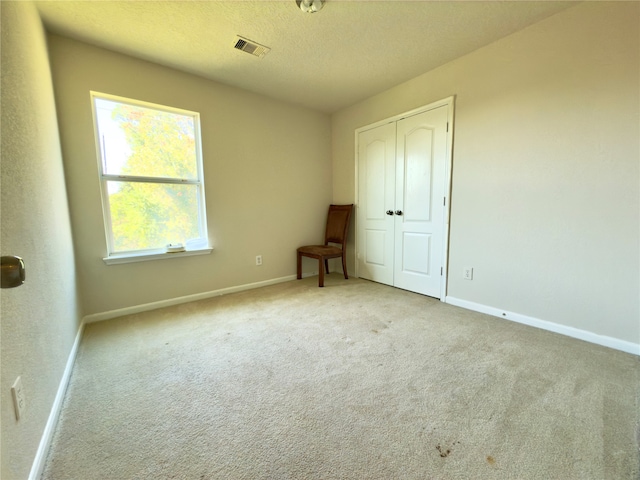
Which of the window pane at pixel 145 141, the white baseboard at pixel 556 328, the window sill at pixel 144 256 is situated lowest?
the white baseboard at pixel 556 328

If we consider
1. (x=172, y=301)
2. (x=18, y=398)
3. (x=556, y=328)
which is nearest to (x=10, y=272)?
(x=18, y=398)

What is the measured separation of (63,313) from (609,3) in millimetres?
4051

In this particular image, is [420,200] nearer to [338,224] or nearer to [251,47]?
[338,224]

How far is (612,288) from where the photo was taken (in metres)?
1.79

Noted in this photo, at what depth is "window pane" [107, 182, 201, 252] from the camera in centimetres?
243

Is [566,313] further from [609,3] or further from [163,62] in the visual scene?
[163,62]

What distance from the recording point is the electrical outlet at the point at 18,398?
0.86 m

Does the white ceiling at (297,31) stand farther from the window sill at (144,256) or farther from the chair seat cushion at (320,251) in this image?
the chair seat cushion at (320,251)

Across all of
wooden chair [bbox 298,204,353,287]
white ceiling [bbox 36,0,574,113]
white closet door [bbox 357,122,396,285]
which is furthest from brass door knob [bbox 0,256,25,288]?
white closet door [bbox 357,122,396,285]

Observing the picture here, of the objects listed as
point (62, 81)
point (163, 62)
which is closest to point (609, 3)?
point (163, 62)

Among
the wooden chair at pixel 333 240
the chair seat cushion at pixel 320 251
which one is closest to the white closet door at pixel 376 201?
the wooden chair at pixel 333 240

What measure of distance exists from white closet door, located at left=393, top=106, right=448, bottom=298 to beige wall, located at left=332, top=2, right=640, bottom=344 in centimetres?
16

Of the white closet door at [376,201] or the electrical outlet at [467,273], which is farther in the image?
the white closet door at [376,201]

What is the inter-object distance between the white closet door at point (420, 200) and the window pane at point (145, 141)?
2.37 meters
